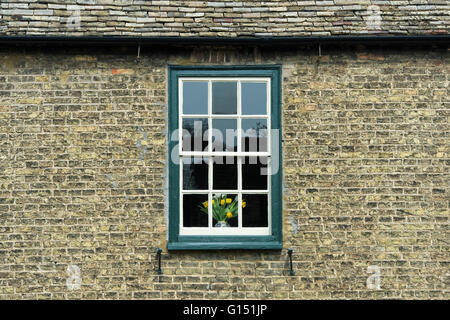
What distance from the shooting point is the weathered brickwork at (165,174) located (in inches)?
229

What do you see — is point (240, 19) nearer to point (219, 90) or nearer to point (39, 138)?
point (219, 90)

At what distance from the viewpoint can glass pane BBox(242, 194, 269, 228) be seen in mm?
5988

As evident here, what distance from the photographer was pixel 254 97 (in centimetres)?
607

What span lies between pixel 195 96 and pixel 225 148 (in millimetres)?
742

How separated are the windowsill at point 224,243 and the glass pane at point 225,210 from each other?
19 cm

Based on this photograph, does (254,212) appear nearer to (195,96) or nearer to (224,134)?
(224,134)

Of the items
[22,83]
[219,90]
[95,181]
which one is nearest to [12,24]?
[22,83]

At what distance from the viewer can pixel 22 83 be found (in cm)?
596

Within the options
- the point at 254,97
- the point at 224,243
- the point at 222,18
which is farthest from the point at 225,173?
the point at 222,18

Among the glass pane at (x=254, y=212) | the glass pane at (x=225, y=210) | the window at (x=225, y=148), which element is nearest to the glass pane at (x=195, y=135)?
the window at (x=225, y=148)

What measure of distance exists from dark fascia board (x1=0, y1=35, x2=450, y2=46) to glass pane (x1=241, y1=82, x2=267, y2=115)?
51 centimetres

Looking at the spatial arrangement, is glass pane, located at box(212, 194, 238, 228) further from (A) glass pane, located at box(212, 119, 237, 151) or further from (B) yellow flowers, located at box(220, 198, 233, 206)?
(A) glass pane, located at box(212, 119, 237, 151)

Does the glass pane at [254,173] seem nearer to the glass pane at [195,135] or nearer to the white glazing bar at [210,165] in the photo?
the white glazing bar at [210,165]

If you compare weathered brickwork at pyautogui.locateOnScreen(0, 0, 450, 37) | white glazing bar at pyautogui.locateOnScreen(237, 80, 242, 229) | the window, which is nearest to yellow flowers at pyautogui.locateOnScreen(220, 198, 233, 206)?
the window
